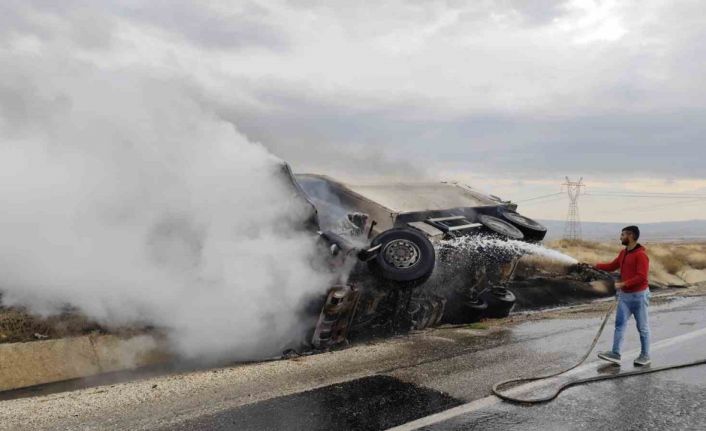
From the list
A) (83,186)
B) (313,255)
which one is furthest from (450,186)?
(83,186)

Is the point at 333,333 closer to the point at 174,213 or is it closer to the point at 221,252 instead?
the point at 221,252

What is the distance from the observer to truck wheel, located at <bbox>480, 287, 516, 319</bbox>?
9977 millimetres

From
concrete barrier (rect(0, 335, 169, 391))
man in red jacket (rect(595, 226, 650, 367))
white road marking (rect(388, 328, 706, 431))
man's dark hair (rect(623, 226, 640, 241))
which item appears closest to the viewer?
white road marking (rect(388, 328, 706, 431))

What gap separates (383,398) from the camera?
4801 millimetres

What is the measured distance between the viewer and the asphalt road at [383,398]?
4273mm

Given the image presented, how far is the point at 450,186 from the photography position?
11.5 m

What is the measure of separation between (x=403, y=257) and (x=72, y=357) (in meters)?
4.07

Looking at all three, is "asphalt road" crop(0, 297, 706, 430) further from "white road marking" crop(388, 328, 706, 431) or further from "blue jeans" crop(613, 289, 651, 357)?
"blue jeans" crop(613, 289, 651, 357)

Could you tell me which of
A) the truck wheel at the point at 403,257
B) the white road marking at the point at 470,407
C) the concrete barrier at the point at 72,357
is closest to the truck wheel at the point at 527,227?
the truck wheel at the point at 403,257

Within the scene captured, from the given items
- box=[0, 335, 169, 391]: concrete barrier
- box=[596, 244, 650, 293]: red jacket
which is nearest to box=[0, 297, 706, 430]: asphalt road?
box=[596, 244, 650, 293]: red jacket

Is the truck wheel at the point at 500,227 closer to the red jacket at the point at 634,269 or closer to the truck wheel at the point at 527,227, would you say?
the truck wheel at the point at 527,227

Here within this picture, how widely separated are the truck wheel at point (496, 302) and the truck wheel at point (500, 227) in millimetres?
1002

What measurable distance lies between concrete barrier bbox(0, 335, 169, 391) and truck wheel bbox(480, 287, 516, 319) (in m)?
5.44

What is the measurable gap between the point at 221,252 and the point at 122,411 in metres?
2.76
